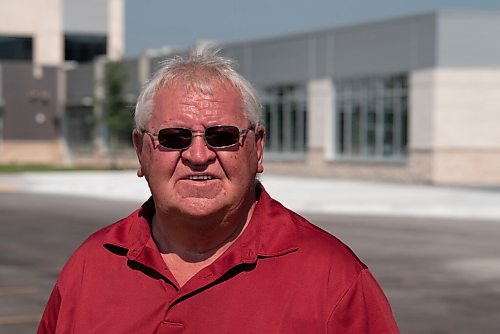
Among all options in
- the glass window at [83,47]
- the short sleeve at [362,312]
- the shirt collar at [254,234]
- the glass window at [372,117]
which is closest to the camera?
the short sleeve at [362,312]

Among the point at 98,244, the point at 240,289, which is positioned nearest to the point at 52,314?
the point at 98,244

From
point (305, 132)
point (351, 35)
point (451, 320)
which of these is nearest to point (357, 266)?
point (451, 320)

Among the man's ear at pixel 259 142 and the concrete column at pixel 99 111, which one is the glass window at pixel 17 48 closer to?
the concrete column at pixel 99 111

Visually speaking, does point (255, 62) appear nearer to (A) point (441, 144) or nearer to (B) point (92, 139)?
(A) point (441, 144)

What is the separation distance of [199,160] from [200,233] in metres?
0.22

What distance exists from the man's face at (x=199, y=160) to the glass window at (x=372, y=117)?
→ 39.6 meters

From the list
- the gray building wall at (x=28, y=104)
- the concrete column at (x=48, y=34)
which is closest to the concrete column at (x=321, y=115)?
the gray building wall at (x=28, y=104)

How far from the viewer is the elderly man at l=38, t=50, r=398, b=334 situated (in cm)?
304

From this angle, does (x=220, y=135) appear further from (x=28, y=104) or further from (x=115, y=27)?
(x=115, y=27)

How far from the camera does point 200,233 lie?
126 inches

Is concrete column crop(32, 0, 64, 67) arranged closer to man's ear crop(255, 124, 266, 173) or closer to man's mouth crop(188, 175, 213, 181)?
man's ear crop(255, 124, 266, 173)

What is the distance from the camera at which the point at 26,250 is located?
58.4 feet

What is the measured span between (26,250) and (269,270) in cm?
1517

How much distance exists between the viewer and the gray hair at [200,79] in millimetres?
3193
